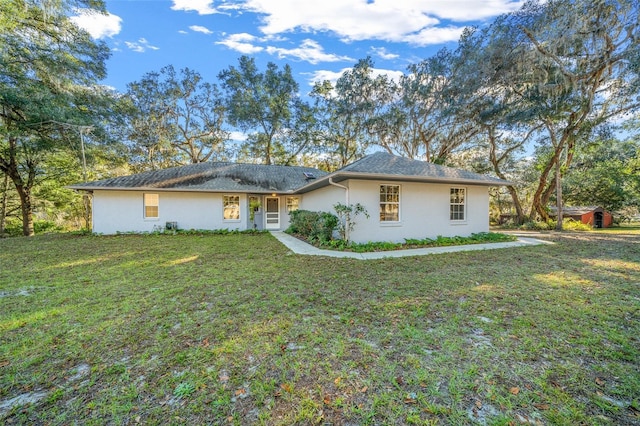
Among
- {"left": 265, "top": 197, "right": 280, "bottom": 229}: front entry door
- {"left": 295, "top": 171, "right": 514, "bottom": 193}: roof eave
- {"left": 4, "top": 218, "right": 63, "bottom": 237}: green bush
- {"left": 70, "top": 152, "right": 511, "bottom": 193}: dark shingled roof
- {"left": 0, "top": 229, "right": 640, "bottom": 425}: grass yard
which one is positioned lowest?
{"left": 0, "top": 229, "right": 640, "bottom": 425}: grass yard

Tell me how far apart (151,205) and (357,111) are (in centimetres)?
1595

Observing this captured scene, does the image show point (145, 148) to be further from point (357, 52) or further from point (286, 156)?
point (357, 52)

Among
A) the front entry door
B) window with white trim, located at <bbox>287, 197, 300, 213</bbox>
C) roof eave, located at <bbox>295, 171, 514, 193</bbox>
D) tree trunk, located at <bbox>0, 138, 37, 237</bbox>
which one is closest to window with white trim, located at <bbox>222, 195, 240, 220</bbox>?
the front entry door

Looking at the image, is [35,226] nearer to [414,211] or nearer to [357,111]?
[357,111]

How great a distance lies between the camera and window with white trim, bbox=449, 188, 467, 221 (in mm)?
10266

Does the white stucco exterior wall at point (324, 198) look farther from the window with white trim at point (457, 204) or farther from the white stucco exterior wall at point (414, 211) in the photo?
the window with white trim at point (457, 204)

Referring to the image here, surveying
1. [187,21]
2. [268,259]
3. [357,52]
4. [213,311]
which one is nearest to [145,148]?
[187,21]

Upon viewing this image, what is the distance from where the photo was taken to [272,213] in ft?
48.9

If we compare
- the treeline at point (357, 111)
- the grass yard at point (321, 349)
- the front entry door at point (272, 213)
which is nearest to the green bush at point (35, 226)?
the treeline at point (357, 111)

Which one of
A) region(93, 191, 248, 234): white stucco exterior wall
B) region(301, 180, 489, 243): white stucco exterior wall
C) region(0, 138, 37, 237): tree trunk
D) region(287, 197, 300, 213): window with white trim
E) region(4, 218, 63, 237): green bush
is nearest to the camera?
region(301, 180, 489, 243): white stucco exterior wall

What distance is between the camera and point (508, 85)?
547 inches

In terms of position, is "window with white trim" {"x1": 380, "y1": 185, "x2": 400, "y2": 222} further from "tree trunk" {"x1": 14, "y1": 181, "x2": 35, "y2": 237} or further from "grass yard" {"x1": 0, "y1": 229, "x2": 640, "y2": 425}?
"tree trunk" {"x1": 14, "y1": 181, "x2": 35, "y2": 237}

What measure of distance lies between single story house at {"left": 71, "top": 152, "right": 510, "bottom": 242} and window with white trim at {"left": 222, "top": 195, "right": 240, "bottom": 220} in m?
0.05

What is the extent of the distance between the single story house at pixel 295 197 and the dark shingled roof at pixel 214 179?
0.12 ft
